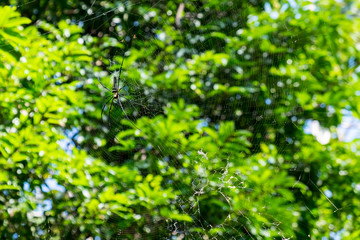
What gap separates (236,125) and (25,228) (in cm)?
128

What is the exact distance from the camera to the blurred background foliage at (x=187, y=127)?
58.8 inches

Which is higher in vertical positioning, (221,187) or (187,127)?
(187,127)

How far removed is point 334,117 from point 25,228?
1.76 meters

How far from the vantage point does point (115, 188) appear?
163 cm

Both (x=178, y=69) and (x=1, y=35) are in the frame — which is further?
(x=178, y=69)

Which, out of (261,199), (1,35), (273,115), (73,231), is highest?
(1,35)

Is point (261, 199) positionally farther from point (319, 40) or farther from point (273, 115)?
point (319, 40)

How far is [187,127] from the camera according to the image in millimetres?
1565

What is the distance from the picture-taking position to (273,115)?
1.78 m

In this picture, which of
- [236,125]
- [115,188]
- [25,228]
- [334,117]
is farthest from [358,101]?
[25,228]

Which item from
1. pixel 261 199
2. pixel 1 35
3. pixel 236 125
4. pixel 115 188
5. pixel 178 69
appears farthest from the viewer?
pixel 236 125

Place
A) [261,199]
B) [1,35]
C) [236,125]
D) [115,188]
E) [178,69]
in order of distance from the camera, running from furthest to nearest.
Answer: [236,125] < [178,69] < [115,188] < [261,199] < [1,35]

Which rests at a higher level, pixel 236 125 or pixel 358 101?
pixel 358 101

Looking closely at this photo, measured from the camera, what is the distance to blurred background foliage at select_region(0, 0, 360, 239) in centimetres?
149
